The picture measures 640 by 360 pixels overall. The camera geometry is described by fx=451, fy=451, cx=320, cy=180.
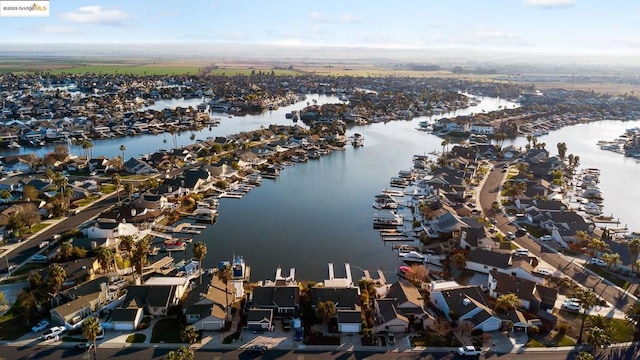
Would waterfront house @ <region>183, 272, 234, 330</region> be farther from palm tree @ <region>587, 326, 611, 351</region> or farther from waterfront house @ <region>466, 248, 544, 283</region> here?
palm tree @ <region>587, 326, 611, 351</region>

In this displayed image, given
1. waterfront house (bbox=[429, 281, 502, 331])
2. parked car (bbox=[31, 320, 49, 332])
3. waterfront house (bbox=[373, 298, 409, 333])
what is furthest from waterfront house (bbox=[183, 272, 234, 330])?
waterfront house (bbox=[429, 281, 502, 331])

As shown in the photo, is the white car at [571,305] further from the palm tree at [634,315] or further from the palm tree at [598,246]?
the palm tree at [598,246]

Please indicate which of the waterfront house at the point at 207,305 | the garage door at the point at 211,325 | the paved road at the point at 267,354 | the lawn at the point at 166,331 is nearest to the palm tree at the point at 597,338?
the paved road at the point at 267,354

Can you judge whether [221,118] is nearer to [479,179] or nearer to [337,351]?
[479,179]

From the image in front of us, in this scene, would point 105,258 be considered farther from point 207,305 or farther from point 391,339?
point 391,339

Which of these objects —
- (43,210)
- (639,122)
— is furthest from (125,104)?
(639,122)

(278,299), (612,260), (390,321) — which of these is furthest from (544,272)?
(278,299)
